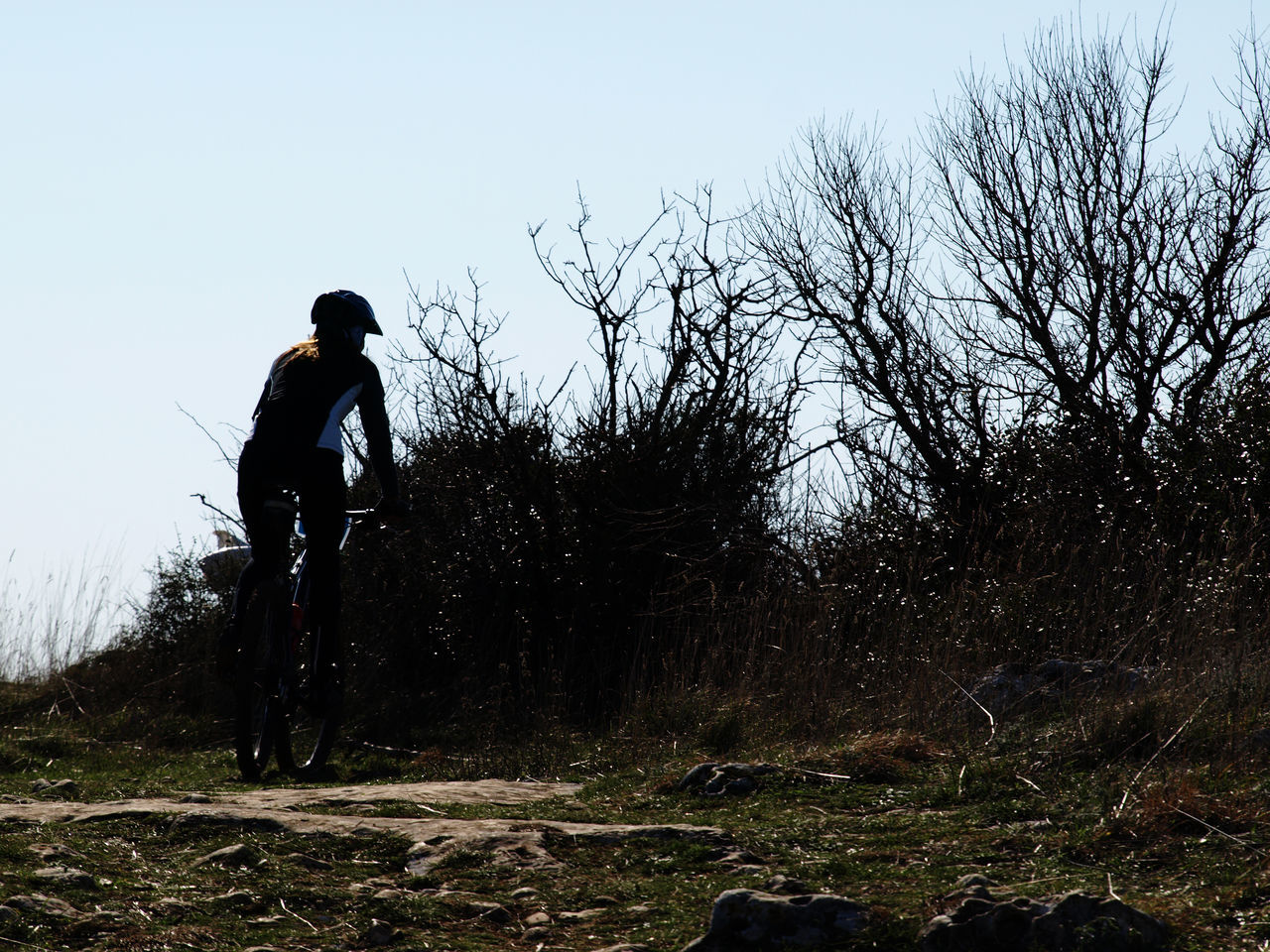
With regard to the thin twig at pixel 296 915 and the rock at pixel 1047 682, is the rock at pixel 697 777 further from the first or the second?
the thin twig at pixel 296 915

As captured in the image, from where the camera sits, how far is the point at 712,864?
11.1ft

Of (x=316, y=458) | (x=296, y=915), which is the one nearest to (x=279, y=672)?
(x=316, y=458)

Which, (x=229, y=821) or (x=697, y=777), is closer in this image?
(x=229, y=821)

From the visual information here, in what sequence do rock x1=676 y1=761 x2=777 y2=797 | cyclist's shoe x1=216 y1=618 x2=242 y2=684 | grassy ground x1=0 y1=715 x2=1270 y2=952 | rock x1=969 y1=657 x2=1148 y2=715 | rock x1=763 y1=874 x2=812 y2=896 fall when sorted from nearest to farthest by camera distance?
grassy ground x1=0 y1=715 x2=1270 y2=952
rock x1=763 y1=874 x2=812 y2=896
rock x1=676 y1=761 x2=777 y2=797
rock x1=969 y1=657 x2=1148 y2=715
cyclist's shoe x1=216 y1=618 x2=242 y2=684

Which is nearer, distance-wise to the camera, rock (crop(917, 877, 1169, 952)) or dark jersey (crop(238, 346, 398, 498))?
rock (crop(917, 877, 1169, 952))

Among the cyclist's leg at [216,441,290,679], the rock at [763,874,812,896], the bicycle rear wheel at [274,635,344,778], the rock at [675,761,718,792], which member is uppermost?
the cyclist's leg at [216,441,290,679]

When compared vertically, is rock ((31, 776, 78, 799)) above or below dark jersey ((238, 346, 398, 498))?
below

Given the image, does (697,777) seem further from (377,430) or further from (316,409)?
(316,409)

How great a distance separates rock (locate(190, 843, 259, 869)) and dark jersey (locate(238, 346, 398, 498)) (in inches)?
88.8

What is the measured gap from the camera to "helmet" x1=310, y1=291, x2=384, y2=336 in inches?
226

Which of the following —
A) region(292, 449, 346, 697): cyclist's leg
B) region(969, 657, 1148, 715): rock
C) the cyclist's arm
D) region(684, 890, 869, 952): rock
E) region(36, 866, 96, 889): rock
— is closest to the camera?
region(684, 890, 869, 952): rock

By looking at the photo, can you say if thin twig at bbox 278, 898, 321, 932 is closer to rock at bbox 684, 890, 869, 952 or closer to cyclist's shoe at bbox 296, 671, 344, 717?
rock at bbox 684, 890, 869, 952

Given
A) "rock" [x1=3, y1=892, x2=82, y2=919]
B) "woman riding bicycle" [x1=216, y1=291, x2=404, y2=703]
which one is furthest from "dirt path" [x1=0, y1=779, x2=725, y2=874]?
"woman riding bicycle" [x1=216, y1=291, x2=404, y2=703]

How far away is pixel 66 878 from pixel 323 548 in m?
2.53
